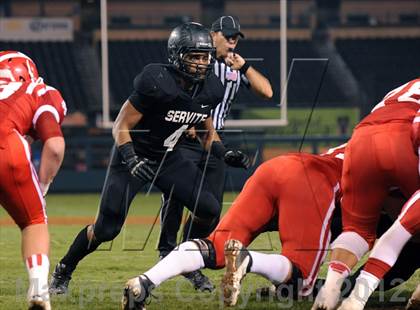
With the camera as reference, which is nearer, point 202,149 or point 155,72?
point 155,72

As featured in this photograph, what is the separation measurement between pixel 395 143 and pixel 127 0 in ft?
70.7

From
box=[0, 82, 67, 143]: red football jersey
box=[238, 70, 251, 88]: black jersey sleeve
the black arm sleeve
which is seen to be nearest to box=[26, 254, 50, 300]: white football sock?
box=[0, 82, 67, 143]: red football jersey

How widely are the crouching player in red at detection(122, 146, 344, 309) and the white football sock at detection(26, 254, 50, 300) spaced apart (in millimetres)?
482

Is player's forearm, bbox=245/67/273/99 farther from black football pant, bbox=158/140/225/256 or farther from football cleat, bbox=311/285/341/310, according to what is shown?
football cleat, bbox=311/285/341/310

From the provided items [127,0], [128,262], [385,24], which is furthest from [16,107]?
[127,0]

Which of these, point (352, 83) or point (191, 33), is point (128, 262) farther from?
point (352, 83)

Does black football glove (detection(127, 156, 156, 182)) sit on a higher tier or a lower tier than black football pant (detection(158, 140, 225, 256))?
higher

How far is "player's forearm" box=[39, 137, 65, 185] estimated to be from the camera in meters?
4.61

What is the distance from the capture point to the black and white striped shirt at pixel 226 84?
684 cm

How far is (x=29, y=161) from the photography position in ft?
15.1

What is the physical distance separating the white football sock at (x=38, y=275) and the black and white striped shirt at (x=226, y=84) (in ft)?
8.24

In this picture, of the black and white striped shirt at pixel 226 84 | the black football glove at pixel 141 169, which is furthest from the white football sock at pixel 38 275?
the black and white striped shirt at pixel 226 84

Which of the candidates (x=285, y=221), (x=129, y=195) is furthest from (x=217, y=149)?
(x=285, y=221)

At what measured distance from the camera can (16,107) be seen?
4625 millimetres
